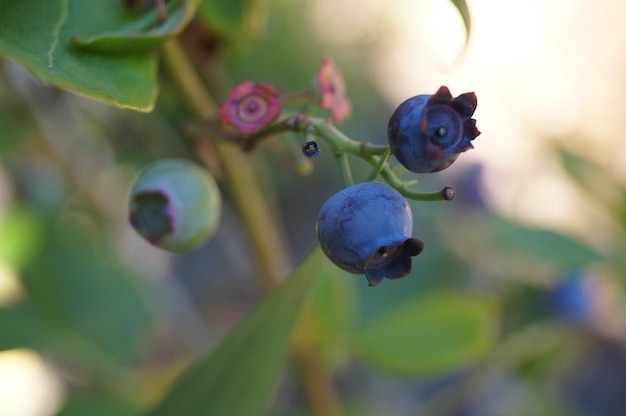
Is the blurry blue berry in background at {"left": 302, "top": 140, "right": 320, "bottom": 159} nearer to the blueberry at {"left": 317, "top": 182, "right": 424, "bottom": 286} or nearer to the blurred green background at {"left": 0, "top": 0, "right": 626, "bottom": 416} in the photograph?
the blueberry at {"left": 317, "top": 182, "right": 424, "bottom": 286}

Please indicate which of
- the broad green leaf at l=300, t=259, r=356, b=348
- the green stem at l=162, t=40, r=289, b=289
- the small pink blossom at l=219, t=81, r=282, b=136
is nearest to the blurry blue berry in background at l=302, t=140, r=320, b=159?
the small pink blossom at l=219, t=81, r=282, b=136

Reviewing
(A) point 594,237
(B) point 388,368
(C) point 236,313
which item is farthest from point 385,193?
(A) point 594,237

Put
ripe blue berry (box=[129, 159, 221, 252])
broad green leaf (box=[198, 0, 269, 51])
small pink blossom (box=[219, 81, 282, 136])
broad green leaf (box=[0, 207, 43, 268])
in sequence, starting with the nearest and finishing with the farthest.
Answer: small pink blossom (box=[219, 81, 282, 136]) < ripe blue berry (box=[129, 159, 221, 252]) < broad green leaf (box=[198, 0, 269, 51]) < broad green leaf (box=[0, 207, 43, 268])

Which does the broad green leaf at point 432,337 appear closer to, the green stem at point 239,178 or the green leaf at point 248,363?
the green stem at point 239,178

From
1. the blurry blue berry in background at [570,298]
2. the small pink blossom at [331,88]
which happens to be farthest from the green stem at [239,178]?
the blurry blue berry in background at [570,298]

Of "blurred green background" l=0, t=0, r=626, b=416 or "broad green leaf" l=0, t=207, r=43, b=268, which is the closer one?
"blurred green background" l=0, t=0, r=626, b=416

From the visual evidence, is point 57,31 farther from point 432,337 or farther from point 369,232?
point 432,337

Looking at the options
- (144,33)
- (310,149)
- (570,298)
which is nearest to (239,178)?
(144,33)

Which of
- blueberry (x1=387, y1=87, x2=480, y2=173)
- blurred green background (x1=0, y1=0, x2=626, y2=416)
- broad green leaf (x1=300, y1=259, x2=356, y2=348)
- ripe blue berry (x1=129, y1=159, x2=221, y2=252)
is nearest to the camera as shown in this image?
blueberry (x1=387, y1=87, x2=480, y2=173)
